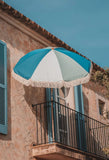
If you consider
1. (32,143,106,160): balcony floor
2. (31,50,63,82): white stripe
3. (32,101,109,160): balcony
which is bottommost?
(32,143,106,160): balcony floor

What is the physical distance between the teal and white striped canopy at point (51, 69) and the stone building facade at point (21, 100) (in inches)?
22.4

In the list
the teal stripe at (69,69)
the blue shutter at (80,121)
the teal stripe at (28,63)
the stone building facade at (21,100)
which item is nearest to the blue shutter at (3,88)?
the stone building facade at (21,100)

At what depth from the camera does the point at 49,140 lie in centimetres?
1085

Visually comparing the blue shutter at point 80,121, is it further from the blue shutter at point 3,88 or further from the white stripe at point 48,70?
the blue shutter at point 3,88

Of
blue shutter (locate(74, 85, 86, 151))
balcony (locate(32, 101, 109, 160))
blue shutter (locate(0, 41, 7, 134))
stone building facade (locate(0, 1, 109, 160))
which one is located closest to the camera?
blue shutter (locate(0, 41, 7, 134))

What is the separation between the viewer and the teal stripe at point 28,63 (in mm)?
9824

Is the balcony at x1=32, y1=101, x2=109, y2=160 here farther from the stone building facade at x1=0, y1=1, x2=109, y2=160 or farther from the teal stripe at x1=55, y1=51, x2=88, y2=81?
the teal stripe at x1=55, y1=51, x2=88, y2=81

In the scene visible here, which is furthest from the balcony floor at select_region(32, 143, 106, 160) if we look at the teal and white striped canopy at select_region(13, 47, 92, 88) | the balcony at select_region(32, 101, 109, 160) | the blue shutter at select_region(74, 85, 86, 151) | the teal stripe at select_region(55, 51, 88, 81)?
the teal stripe at select_region(55, 51, 88, 81)

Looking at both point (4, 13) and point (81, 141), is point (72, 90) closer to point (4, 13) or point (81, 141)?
point (81, 141)

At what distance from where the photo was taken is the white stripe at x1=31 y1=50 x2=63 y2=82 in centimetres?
968

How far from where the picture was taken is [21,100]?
10422 millimetres

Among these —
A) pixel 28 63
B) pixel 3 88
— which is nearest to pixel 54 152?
pixel 3 88

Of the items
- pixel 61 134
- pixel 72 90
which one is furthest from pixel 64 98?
pixel 61 134

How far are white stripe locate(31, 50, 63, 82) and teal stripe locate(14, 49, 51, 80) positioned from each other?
12 cm
